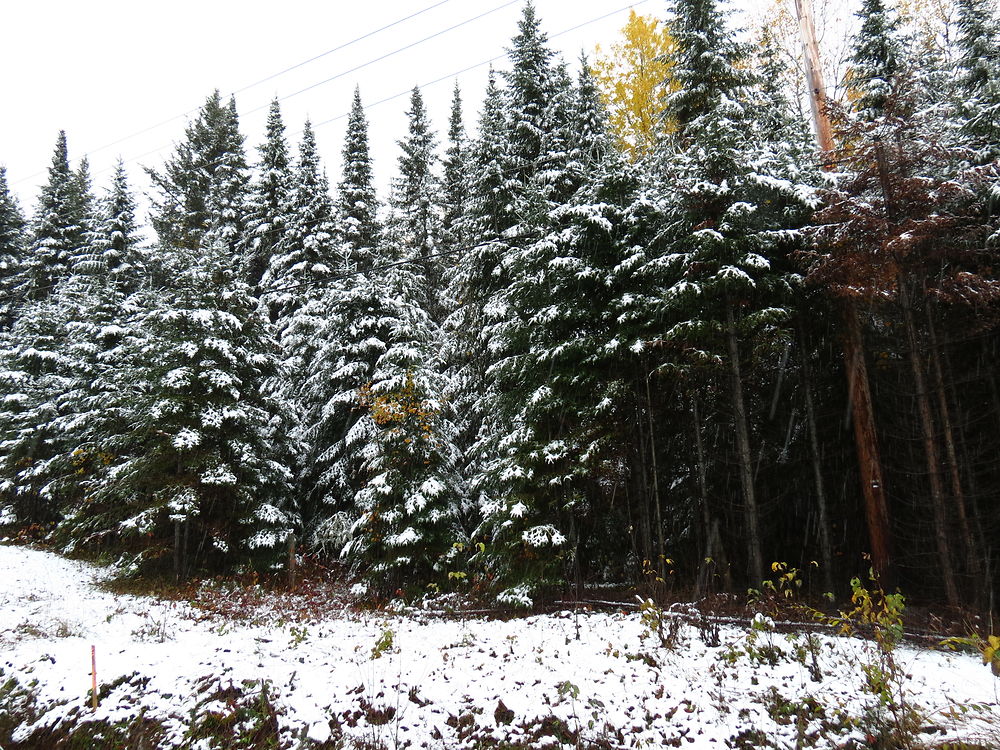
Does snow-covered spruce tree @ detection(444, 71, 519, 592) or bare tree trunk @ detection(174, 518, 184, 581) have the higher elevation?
snow-covered spruce tree @ detection(444, 71, 519, 592)

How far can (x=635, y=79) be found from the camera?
21453 millimetres

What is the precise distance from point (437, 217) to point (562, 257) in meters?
12.0

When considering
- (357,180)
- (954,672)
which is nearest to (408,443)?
(954,672)

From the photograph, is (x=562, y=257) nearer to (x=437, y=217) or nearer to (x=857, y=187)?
(x=857, y=187)

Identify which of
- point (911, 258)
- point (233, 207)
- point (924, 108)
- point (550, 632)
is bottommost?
point (550, 632)

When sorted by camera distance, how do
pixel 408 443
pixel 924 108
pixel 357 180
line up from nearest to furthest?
pixel 924 108, pixel 408 443, pixel 357 180

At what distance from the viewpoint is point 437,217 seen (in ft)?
76.7

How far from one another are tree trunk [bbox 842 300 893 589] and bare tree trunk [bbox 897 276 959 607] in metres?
0.82

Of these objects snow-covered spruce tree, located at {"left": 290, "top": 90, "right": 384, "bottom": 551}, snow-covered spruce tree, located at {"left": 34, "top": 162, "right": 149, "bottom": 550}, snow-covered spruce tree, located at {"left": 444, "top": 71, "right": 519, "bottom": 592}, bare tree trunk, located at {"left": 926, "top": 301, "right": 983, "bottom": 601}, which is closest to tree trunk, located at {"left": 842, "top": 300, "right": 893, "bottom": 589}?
bare tree trunk, located at {"left": 926, "top": 301, "right": 983, "bottom": 601}

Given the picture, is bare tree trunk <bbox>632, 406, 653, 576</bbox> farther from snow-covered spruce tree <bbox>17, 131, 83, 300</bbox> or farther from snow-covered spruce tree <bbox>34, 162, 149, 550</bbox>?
snow-covered spruce tree <bbox>17, 131, 83, 300</bbox>

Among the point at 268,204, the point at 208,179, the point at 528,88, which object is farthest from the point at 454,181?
the point at 208,179

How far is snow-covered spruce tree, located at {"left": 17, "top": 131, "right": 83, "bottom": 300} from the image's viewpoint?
28266 millimetres

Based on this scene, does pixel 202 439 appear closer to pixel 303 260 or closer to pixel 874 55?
pixel 303 260

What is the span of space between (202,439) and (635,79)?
1992 centimetres
